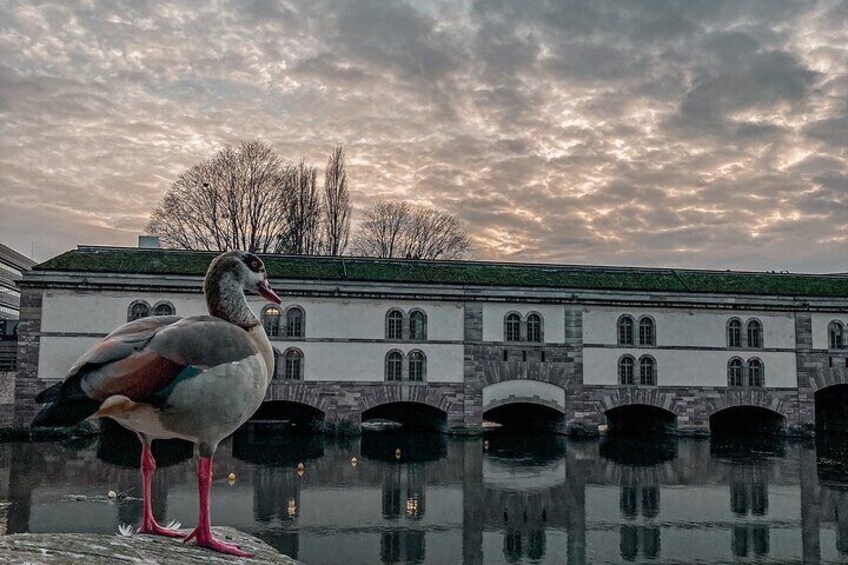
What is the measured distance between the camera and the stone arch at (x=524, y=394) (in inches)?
1366

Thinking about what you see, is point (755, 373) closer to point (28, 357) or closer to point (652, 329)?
point (652, 329)

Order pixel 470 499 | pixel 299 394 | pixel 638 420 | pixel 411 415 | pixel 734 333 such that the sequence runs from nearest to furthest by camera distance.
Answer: pixel 470 499
pixel 299 394
pixel 734 333
pixel 638 420
pixel 411 415

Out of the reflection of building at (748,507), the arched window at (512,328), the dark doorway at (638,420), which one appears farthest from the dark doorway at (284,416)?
the reflection of building at (748,507)

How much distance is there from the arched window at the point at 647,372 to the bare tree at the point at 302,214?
2849 cm

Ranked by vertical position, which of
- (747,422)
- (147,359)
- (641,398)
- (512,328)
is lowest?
(747,422)

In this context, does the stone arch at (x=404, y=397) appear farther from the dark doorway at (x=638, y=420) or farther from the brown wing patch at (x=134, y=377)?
the brown wing patch at (x=134, y=377)

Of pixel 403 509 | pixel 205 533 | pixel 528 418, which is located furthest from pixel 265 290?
pixel 528 418

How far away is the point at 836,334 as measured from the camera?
37.4 meters

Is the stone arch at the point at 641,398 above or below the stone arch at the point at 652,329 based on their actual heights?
below

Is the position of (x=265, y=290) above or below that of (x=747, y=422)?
above

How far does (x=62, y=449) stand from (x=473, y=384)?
18.2m

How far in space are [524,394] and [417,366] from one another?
559 cm

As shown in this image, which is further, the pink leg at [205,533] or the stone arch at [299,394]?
the stone arch at [299,394]

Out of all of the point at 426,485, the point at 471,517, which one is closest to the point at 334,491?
the point at 426,485
